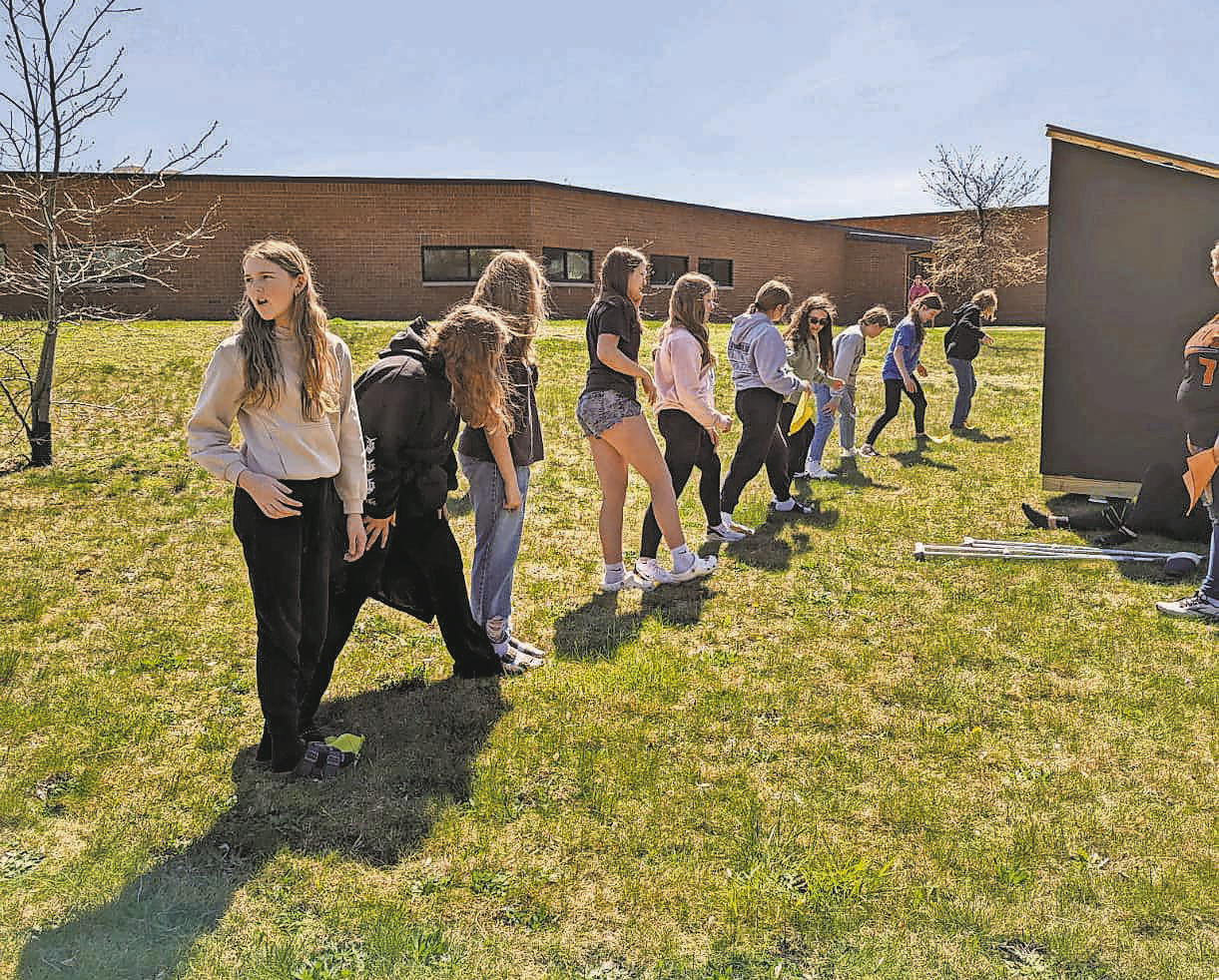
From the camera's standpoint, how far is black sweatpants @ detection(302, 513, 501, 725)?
169 inches

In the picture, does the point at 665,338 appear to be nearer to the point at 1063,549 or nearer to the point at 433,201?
the point at 1063,549

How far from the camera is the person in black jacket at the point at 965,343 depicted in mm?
13219

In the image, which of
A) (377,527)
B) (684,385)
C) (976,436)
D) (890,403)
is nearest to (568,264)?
(976,436)

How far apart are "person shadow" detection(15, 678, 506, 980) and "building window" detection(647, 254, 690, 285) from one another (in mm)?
27931

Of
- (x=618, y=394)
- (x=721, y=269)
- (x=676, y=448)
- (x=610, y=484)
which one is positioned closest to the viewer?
(x=618, y=394)

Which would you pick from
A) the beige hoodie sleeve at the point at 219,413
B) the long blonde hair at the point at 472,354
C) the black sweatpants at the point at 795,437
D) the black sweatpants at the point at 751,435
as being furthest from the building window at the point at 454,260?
the beige hoodie sleeve at the point at 219,413

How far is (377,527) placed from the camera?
4168mm

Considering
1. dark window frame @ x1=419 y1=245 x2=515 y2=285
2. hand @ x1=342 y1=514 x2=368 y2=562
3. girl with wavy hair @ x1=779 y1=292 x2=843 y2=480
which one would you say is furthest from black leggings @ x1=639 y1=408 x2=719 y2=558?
dark window frame @ x1=419 y1=245 x2=515 y2=285

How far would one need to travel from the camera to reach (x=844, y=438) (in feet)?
37.6

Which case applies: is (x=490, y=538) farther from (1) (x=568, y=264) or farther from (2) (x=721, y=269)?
(2) (x=721, y=269)

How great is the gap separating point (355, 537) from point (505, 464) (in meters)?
1.06

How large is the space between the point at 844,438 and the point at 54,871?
9475 millimetres

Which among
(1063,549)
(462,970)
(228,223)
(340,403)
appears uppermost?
(228,223)

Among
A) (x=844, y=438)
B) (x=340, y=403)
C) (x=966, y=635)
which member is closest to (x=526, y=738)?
(x=340, y=403)
